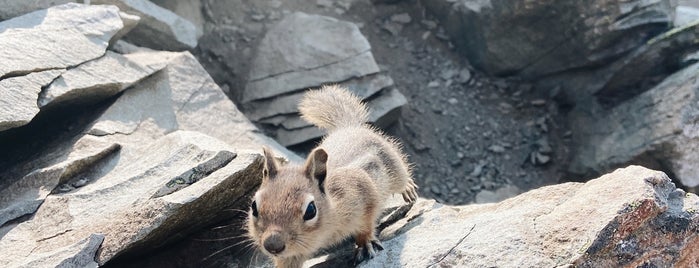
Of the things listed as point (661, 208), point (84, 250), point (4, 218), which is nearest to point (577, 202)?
point (661, 208)

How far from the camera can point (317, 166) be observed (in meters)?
5.26

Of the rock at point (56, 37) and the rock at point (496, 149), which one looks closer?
the rock at point (56, 37)

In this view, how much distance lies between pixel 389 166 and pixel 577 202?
6.49 feet

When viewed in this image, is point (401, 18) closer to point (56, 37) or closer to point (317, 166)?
point (56, 37)

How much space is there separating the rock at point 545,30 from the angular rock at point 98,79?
181 inches

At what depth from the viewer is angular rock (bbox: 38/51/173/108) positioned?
659cm

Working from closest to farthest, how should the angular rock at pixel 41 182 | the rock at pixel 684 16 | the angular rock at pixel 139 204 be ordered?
the angular rock at pixel 139 204
the angular rock at pixel 41 182
the rock at pixel 684 16

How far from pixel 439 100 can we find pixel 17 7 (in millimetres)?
5472

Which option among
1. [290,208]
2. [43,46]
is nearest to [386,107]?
[43,46]

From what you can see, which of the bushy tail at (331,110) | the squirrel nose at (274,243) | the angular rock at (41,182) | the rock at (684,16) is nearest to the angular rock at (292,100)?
the bushy tail at (331,110)

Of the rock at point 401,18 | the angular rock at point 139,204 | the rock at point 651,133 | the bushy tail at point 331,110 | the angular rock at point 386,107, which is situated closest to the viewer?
the angular rock at point 139,204

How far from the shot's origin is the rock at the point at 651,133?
840cm

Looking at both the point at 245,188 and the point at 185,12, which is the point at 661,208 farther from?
the point at 185,12

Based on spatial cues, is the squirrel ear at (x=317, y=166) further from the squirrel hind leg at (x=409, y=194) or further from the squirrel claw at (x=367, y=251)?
the squirrel hind leg at (x=409, y=194)
